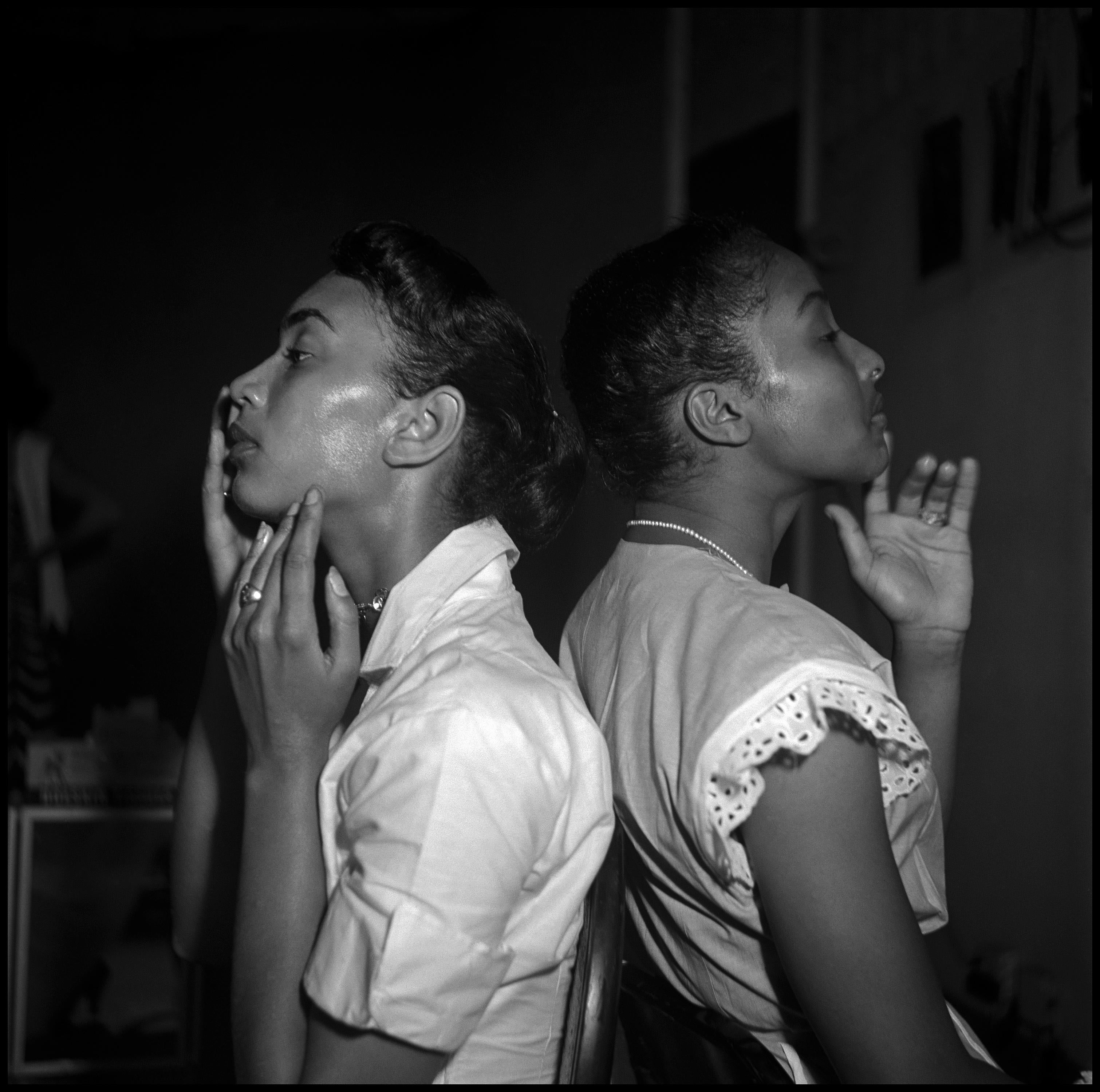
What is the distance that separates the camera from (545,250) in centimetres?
218

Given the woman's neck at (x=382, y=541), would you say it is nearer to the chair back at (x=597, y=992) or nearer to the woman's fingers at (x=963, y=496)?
the chair back at (x=597, y=992)

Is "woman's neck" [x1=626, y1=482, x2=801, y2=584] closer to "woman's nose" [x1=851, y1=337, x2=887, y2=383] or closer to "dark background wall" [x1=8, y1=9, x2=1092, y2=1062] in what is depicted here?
"woman's nose" [x1=851, y1=337, x2=887, y2=383]

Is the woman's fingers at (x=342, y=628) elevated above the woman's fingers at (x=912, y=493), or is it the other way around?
the woman's fingers at (x=912, y=493)

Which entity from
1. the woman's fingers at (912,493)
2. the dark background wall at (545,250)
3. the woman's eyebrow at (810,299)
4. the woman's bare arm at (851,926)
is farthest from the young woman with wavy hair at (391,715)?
the dark background wall at (545,250)

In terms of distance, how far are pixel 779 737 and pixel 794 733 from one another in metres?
0.01

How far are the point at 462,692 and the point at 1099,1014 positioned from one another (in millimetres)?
1118

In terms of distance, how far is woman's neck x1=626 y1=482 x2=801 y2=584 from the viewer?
996 mm

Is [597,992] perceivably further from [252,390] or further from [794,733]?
[252,390]

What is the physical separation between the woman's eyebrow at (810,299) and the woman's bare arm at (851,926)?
0.42 meters

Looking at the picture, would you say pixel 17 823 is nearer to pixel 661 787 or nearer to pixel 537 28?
pixel 661 787

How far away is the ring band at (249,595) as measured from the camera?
2.90 feet

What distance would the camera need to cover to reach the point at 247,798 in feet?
2.75

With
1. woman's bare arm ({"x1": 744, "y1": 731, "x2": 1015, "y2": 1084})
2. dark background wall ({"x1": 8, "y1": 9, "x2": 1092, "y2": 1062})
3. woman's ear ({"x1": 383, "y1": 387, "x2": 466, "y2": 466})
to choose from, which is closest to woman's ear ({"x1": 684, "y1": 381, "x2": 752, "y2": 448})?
woman's ear ({"x1": 383, "y1": 387, "x2": 466, "y2": 466})

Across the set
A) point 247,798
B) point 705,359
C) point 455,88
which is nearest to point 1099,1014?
point 705,359
